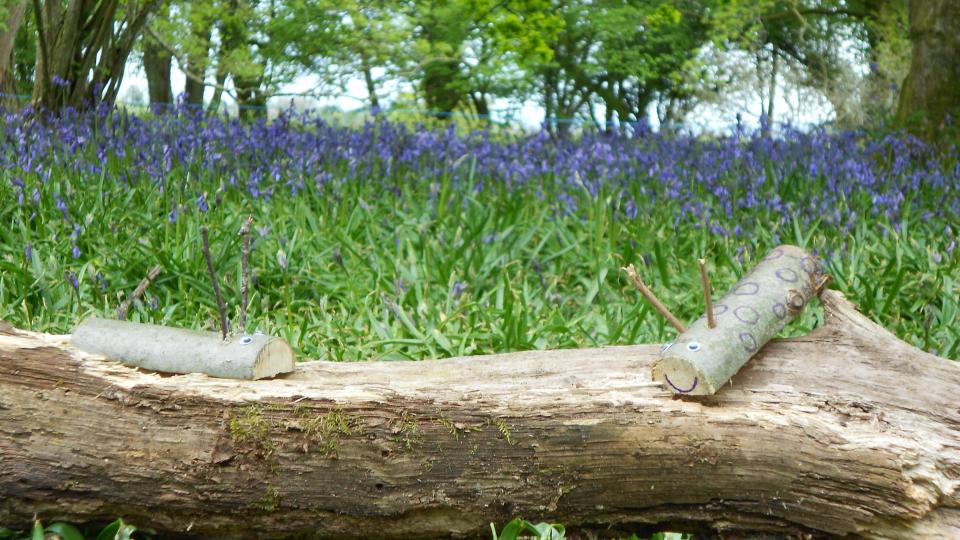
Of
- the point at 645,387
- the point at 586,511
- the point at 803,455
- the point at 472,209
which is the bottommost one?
the point at 586,511

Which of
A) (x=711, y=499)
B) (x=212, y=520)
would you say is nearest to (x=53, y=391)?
(x=212, y=520)

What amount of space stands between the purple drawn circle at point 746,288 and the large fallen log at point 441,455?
350 mm

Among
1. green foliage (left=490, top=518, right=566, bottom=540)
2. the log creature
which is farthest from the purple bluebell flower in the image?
the log creature

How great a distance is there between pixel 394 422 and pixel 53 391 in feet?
2.85

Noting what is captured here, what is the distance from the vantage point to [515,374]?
256 centimetres

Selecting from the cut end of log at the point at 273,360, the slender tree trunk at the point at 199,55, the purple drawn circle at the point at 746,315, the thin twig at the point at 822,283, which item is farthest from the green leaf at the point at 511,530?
the slender tree trunk at the point at 199,55

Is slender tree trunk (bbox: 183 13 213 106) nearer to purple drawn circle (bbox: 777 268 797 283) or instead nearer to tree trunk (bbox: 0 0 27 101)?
tree trunk (bbox: 0 0 27 101)

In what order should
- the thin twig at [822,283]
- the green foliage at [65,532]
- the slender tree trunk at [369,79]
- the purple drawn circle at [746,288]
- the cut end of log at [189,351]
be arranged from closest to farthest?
the green foliage at [65,532] → the cut end of log at [189,351] → the purple drawn circle at [746,288] → the thin twig at [822,283] → the slender tree trunk at [369,79]

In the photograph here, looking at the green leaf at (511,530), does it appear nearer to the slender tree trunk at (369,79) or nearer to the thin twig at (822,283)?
the thin twig at (822,283)

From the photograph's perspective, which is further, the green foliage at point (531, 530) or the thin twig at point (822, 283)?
the thin twig at point (822, 283)

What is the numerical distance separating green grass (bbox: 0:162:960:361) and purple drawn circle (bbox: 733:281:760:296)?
86 centimetres

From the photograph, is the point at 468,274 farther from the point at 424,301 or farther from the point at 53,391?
the point at 53,391

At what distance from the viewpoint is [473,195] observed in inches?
209

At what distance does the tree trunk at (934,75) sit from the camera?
23.9 ft
